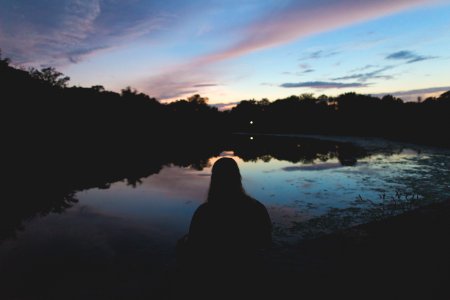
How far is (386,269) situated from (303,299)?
1.46m

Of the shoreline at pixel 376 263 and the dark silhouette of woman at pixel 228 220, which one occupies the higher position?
the dark silhouette of woman at pixel 228 220

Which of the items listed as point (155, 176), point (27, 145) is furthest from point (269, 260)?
point (27, 145)

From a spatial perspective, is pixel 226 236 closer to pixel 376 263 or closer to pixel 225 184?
pixel 225 184

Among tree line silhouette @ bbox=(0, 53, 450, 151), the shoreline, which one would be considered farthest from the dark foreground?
tree line silhouette @ bbox=(0, 53, 450, 151)

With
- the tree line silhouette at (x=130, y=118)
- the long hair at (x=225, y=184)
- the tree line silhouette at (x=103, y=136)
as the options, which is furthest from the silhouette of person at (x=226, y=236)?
the tree line silhouette at (x=130, y=118)

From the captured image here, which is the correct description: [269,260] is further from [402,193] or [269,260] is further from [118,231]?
[402,193]

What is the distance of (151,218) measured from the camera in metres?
9.98

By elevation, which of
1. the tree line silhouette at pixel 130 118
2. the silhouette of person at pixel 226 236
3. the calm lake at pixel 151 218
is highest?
the tree line silhouette at pixel 130 118

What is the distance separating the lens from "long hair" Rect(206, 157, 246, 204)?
2.73 meters

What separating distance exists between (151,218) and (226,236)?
25.8ft

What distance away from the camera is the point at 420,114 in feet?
153

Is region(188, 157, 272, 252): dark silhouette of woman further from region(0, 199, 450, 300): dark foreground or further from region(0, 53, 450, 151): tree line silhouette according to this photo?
region(0, 53, 450, 151): tree line silhouette

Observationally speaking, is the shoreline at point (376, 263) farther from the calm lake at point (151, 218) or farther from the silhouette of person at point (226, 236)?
the calm lake at point (151, 218)

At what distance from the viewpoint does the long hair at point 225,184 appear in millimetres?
2732
